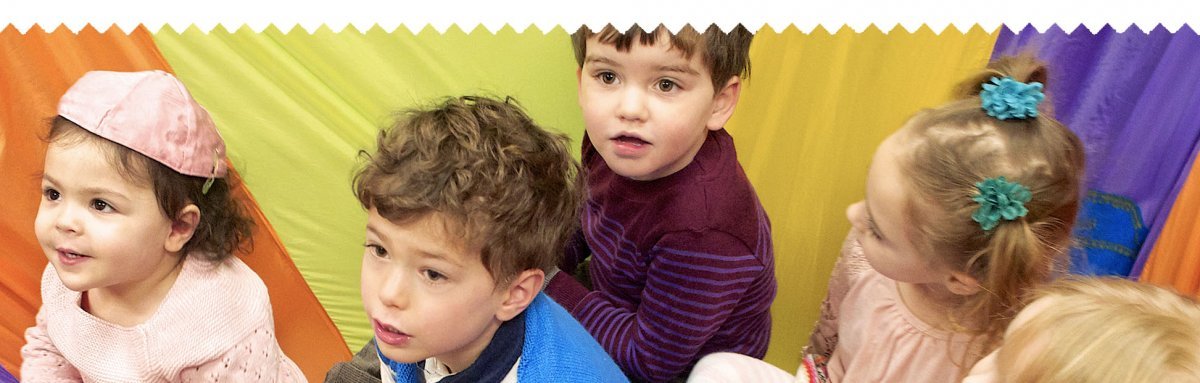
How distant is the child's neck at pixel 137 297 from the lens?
50.9 inches

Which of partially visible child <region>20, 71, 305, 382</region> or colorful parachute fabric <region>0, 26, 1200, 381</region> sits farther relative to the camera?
colorful parachute fabric <region>0, 26, 1200, 381</region>

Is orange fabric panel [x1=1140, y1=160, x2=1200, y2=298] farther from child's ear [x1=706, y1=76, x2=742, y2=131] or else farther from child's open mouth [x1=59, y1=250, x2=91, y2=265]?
child's open mouth [x1=59, y1=250, x2=91, y2=265]

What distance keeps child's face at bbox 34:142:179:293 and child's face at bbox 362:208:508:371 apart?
0.38 m

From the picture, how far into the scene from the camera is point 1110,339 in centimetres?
86

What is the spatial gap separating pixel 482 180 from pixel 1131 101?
894mm

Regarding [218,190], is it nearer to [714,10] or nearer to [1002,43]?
[714,10]

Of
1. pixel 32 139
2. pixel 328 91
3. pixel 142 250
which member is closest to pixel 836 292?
pixel 328 91

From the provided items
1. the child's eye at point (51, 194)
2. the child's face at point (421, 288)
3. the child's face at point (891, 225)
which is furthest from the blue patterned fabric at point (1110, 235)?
the child's eye at point (51, 194)

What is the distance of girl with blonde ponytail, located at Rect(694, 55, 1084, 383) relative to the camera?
106cm

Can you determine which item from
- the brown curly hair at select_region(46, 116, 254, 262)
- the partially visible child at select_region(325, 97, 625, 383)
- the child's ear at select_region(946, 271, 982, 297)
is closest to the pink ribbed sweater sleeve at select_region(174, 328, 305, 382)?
the brown curly hair at select_region(46, 116, 254, 262)

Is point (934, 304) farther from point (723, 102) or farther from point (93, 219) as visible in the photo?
point (93, 219)

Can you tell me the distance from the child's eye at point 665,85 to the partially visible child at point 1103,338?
1.52ft

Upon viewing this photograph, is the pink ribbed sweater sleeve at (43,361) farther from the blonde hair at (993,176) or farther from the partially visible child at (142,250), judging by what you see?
the blonde hair at (993,176)

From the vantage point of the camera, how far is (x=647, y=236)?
4.06ft
